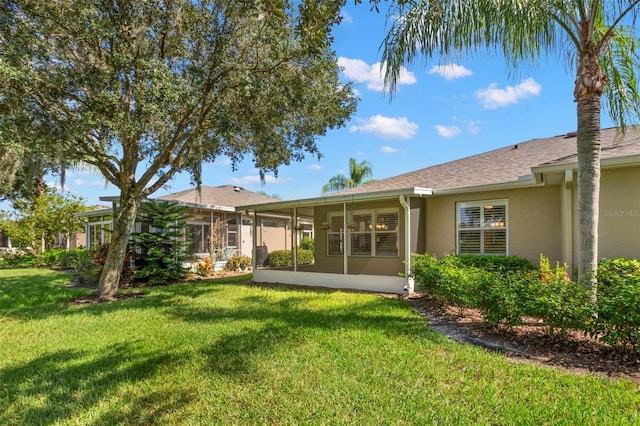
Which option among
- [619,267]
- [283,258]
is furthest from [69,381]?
[283,258]

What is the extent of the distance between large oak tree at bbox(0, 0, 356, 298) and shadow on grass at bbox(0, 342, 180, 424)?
14.9ft

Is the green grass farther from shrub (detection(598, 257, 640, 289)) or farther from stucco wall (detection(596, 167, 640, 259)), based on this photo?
stucco wall (detection(596, 167, 640, 259))

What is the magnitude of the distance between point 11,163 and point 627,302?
12.4m

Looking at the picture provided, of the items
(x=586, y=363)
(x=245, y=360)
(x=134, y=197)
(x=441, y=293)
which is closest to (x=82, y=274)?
(x=134, y=197)

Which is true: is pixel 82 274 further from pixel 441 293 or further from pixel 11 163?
pixel 441 293

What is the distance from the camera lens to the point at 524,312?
→ 185 inches

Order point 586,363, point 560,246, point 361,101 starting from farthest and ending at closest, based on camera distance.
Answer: point 361,101 < point 560,246 < point 586,363

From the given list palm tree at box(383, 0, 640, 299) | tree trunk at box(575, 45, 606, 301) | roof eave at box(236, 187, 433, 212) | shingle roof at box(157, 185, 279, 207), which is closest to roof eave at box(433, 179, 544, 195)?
roof eave at box(236, 187, 433, 212)

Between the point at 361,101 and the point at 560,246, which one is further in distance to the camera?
the point at 361,101

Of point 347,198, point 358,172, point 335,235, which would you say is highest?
point 358,172

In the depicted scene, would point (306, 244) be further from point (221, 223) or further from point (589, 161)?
point (589, 161)

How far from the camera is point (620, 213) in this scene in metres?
6.73

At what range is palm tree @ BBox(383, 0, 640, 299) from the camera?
199 inches

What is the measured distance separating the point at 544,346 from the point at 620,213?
3753 mm
